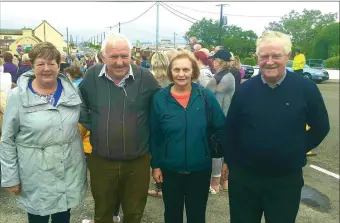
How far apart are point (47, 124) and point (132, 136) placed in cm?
64

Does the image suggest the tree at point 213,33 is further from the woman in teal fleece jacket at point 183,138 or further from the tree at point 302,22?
the woman in teal fleece jacket at point 183,138

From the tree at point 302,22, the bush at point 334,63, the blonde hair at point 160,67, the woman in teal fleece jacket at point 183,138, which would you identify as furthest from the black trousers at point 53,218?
the tree at point 302,22

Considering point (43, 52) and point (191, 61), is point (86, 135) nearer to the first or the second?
point (43, 52)

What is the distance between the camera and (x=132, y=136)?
2619mm

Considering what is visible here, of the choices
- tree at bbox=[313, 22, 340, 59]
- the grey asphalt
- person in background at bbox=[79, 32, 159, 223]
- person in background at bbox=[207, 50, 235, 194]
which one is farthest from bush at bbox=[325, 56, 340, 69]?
person in background at bbox=[79, 32, 159, 223]

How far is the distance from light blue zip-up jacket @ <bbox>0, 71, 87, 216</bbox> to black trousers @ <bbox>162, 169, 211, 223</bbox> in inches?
30.4

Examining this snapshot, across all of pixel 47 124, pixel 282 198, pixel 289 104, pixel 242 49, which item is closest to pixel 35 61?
pixel 47 124

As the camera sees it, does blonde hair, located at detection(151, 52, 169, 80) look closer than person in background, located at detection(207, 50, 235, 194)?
Yes

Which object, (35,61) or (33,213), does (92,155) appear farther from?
(35,61)

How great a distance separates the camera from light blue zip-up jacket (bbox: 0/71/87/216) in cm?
238

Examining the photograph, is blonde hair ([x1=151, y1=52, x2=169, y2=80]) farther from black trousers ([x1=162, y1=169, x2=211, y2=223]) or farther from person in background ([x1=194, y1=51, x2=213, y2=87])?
black trousers ([x1=162, y1=169, x2=211, y2=223])

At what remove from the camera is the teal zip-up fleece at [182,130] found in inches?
103

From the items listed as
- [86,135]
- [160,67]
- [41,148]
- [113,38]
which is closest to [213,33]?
[160,67]

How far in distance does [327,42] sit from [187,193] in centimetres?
3375
